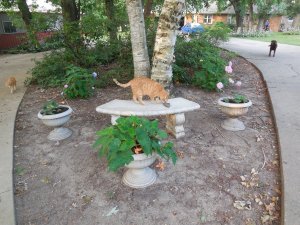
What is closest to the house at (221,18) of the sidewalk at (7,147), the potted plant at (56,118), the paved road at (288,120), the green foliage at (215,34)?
the green foliage at (215,34)

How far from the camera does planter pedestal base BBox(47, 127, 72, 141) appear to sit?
3.96m

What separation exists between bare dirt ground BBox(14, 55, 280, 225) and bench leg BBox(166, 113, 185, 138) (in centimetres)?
12

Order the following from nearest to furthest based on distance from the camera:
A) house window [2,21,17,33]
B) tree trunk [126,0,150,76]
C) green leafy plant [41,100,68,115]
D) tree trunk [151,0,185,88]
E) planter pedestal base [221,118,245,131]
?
green leafy plant [41,100,68,115] → planter pedestal base [221,118,245,131] → tree trunk [151,0,185,88] → tree trunk [126,0,150,76] → house window [2,21,17,33]

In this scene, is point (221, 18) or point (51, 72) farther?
point (221, 18)

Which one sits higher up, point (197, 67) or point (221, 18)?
point (221, 18)

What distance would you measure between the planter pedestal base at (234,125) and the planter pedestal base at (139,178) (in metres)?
1.84

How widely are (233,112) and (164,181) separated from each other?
5.60ft

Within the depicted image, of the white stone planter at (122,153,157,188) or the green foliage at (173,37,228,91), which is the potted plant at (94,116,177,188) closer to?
the white stone planter at (122,153,157,188)

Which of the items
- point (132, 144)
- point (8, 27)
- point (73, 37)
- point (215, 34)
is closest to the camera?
point (132, 144)

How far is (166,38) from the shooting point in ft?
14.5

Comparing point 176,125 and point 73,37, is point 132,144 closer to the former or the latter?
point 176,125

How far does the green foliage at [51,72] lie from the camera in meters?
6.86

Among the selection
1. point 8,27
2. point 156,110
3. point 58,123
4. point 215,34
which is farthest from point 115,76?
point 8,27

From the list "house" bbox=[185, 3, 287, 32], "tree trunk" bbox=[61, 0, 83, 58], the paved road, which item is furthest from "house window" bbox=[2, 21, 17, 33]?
"house" bbox=[185, 3, 287, 32]
